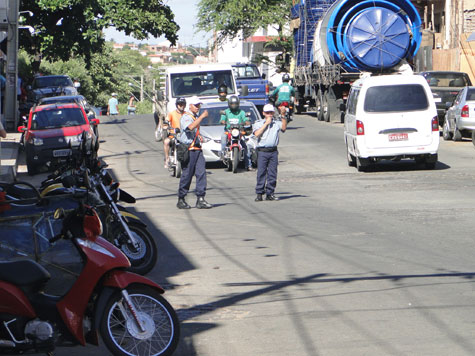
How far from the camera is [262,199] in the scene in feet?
49.7

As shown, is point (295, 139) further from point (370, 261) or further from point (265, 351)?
point (265, 351)

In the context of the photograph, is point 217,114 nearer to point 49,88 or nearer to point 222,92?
point 222,92

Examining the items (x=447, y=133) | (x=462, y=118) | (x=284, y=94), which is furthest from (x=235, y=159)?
(x=447, y=133)

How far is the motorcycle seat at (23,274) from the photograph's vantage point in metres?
5.47

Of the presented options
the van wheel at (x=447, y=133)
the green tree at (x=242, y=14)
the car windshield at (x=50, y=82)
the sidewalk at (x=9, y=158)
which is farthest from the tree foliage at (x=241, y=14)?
the van wheel at (x=447, y=133)

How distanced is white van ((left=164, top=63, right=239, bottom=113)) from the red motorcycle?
1849 cm

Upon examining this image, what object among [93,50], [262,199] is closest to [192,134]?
[262,199]

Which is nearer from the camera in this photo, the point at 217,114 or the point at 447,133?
the point at 217,114

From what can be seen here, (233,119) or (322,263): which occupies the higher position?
(233,119)

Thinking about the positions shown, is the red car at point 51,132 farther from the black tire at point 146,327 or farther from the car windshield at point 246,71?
the black tire at point 146,327

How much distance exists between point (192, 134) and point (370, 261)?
517 cm

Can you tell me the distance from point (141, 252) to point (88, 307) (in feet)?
11.1

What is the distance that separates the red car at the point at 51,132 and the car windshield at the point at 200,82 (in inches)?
110

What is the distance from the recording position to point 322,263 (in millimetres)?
9469
